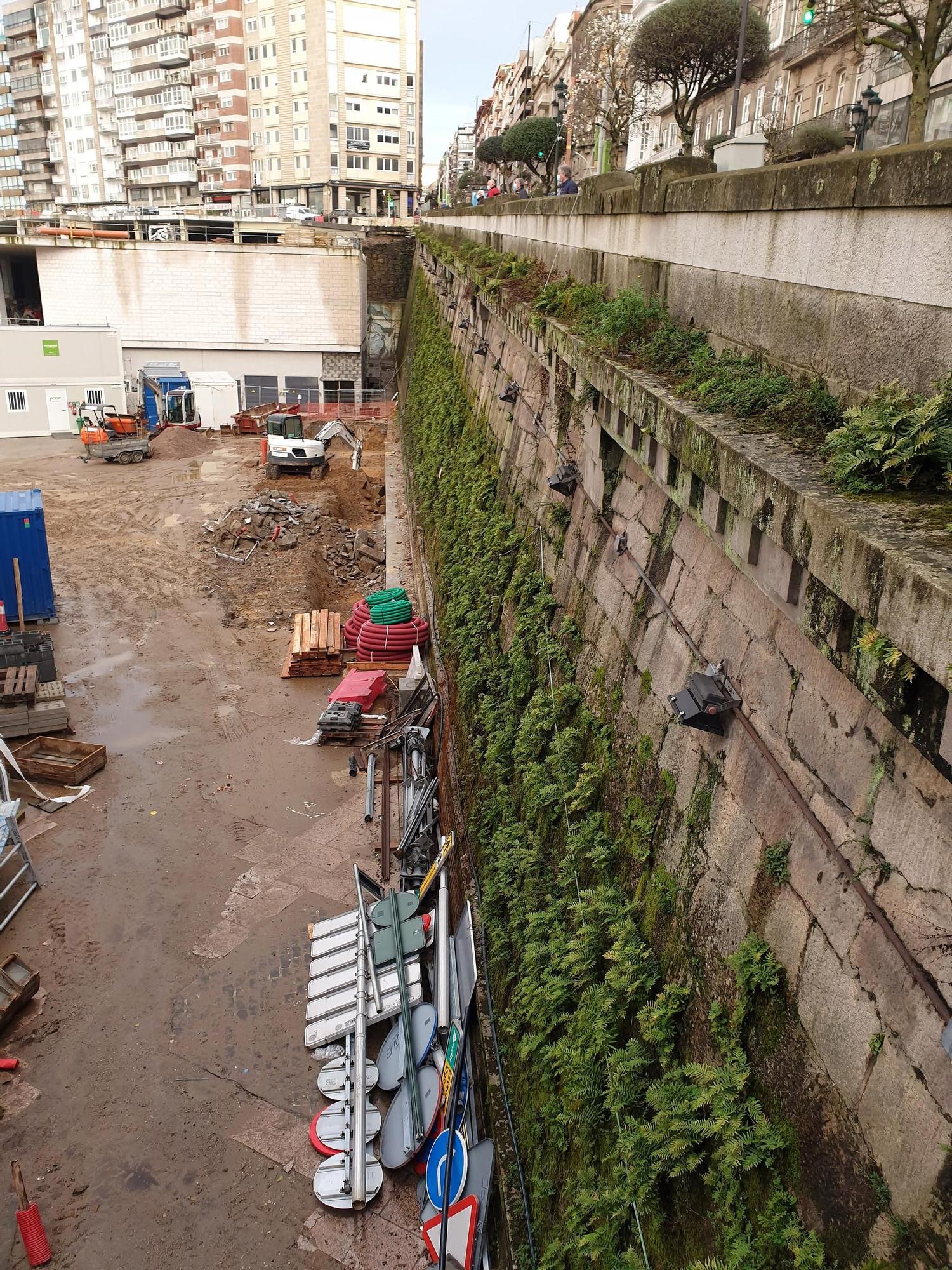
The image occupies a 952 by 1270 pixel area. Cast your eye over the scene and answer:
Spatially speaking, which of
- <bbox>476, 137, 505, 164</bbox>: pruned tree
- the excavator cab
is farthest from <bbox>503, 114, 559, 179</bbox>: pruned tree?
the excavator cab

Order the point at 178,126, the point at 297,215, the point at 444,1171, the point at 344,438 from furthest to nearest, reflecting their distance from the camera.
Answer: the point at 178,126 < the point at 297,215 < the point at 344,438 < the point at 444,1171

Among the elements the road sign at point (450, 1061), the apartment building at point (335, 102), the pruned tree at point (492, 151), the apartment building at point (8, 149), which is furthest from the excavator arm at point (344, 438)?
the apartment building at point (8, 149)

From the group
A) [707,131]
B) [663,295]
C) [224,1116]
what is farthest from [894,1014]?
[707,131]

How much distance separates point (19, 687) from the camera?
49.5ft

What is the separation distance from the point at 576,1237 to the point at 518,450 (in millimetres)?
9154

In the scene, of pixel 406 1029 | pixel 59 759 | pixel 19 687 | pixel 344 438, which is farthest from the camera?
pixel 344 438

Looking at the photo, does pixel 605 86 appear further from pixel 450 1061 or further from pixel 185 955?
pixel 450 1061

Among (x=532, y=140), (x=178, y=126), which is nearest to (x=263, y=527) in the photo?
(x=532, y=140)

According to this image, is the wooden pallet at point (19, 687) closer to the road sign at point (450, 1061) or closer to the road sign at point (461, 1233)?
the road sign at point (450, 1061)

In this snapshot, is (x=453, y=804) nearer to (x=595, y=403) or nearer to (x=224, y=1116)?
(x=224, y=1116)

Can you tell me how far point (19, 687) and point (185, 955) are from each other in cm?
708

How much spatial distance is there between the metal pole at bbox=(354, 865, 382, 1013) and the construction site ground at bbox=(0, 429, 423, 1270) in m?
0.85

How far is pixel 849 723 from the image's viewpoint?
3846 millimetres

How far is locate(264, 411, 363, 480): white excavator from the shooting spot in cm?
3055
